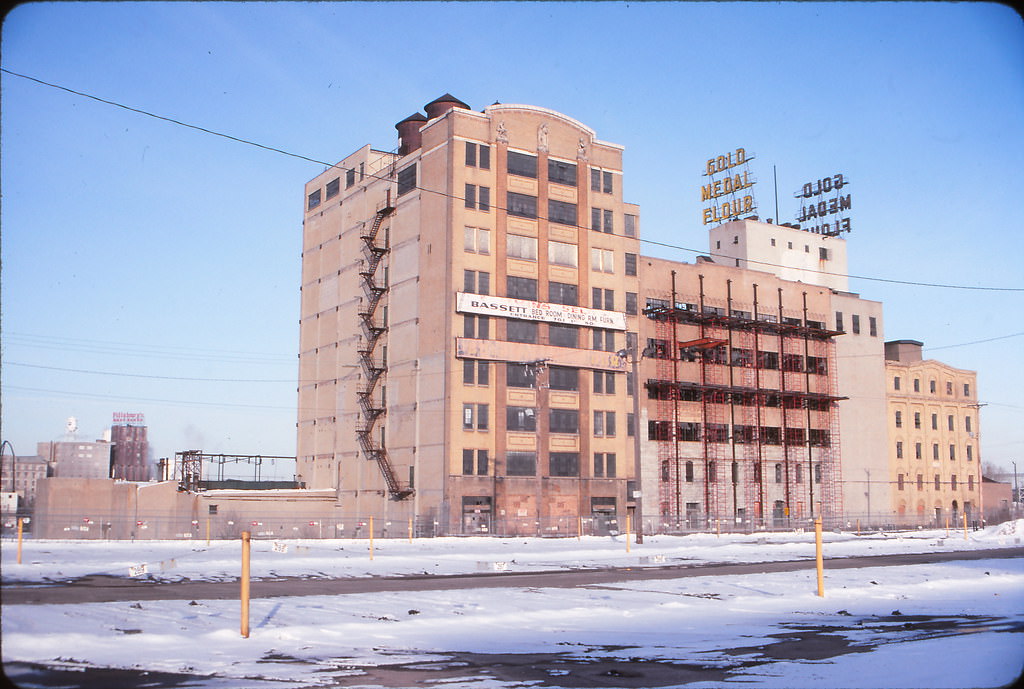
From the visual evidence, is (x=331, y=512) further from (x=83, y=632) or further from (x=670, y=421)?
(x=83, y=632)

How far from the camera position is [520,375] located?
75.7 m

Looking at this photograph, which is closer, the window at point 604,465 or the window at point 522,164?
the window at point 522,164

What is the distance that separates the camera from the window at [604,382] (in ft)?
262

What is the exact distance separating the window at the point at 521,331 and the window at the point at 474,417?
626 cm

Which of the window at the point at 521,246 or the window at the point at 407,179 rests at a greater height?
the window at the point at 407,179

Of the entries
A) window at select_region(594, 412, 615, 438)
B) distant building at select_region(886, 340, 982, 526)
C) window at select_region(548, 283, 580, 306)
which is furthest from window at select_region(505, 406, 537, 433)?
distant building at select_region(886, 340, 982, 526)

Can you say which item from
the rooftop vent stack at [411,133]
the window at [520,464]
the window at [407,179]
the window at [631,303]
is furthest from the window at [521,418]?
the rooftop vent stack at [411,133]

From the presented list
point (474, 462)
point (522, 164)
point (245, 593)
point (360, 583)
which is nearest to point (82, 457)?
point (474, 462)

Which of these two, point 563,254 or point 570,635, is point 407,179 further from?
point 570,635

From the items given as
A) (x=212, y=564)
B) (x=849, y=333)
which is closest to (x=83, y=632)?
(x=212, y=564)

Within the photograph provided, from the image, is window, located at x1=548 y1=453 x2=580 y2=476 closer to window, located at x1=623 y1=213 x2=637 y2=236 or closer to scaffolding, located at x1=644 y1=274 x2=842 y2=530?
scaffolding, located at x1=644 y1=274 x2=842 y2=530

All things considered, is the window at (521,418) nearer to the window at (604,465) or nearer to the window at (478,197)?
the window at (604,465)

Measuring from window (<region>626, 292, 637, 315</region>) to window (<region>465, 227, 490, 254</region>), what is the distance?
1534 cm

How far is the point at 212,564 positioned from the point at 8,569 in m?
23.2
